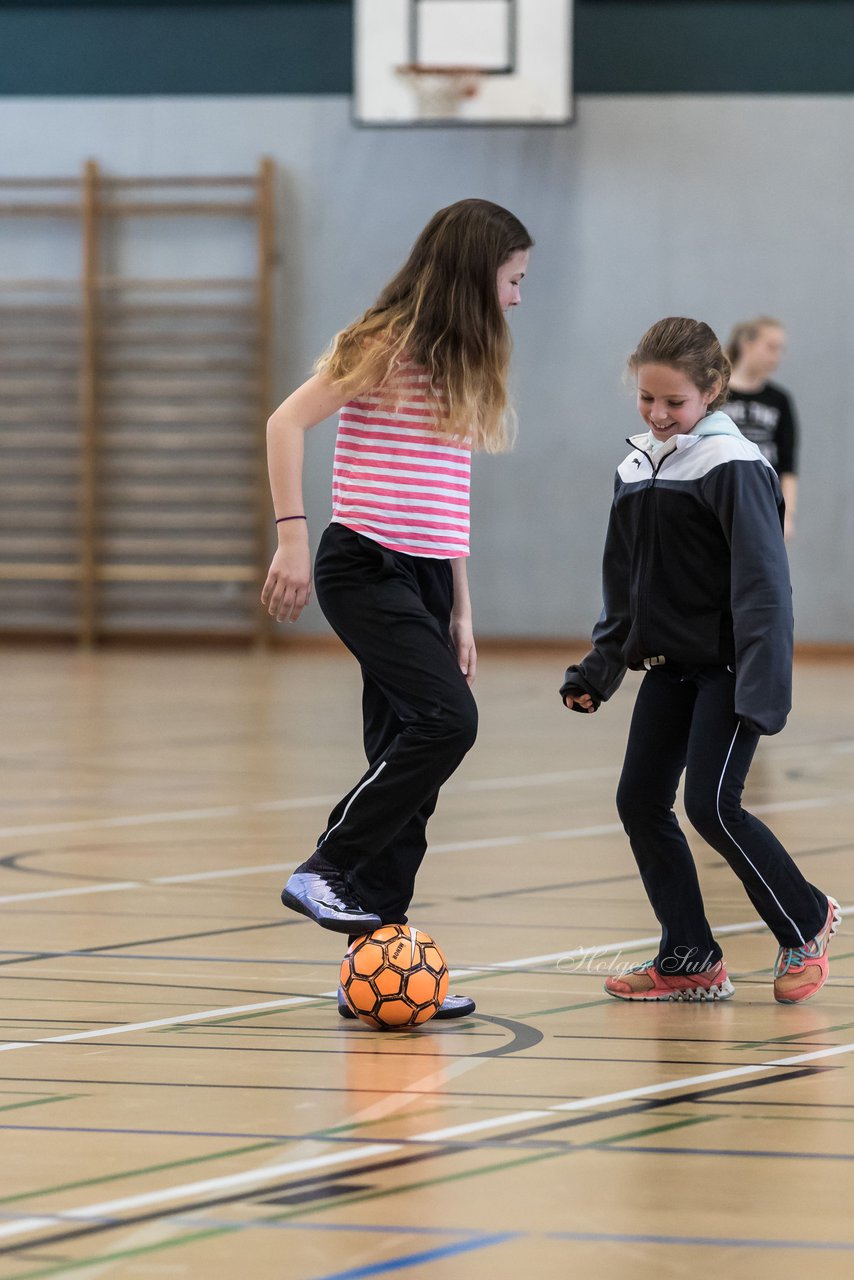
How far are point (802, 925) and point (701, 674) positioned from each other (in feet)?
1.38

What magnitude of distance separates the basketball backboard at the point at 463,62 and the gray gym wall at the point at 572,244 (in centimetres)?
48

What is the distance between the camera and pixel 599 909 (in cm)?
372

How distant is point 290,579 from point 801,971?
3.26ft

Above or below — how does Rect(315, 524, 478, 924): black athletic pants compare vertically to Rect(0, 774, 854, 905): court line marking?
above

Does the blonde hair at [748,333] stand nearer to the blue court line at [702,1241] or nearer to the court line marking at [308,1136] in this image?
the court line marking at [308,1136]

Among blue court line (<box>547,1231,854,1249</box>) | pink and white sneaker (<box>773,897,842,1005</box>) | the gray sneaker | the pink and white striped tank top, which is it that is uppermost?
the pink and white striped tank top

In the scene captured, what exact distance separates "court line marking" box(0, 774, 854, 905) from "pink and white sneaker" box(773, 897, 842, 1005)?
4.68ft

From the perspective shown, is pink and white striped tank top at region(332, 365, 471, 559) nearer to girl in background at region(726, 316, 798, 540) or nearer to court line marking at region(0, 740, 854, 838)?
court line marking at region(0, 740, 854, 838)

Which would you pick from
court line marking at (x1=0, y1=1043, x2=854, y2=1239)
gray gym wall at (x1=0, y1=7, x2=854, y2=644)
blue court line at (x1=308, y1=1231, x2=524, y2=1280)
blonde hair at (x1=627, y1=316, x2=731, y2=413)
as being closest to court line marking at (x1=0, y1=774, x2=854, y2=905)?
blonde hair at (x1=627, y1=316, x2=731, y2=413)

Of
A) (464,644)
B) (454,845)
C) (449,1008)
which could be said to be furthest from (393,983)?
(454,845)

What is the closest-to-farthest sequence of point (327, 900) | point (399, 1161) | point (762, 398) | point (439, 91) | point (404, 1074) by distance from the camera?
point (399, 1161) → point (404, 1074) → point (327, 900) → point (762, 398) → point (439, 91)

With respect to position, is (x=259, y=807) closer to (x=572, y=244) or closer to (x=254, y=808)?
(x=254, y=808)

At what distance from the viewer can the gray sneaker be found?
2887 mm

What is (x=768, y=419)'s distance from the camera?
674 cm
